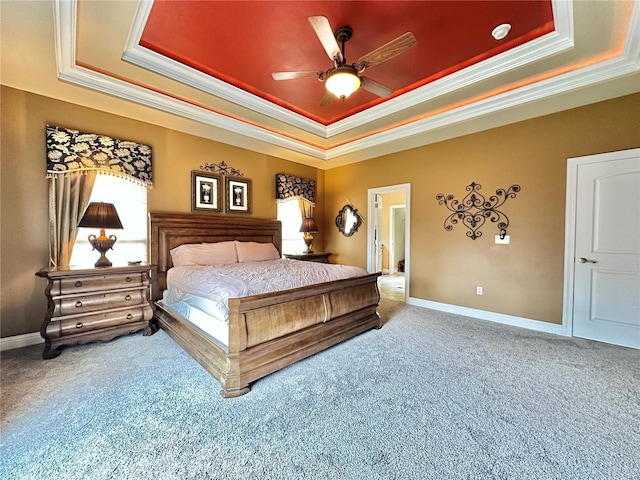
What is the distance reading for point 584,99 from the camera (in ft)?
10.0

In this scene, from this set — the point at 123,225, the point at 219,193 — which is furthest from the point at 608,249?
the point at 123,225

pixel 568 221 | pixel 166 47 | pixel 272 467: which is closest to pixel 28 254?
pixel 166 47

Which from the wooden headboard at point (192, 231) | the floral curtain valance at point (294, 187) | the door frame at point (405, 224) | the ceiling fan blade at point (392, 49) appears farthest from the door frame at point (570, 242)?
the wooden headboard at point (192, 231)

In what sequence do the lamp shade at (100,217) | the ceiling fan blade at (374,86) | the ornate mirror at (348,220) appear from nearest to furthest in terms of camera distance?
the ceiling fan blade at (374,86) < the lamp shade at (100,217) < the ornate mirror at (348,220)

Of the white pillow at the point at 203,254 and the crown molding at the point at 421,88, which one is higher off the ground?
the crown molding at the point at 421,88

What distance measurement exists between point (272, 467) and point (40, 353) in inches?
114

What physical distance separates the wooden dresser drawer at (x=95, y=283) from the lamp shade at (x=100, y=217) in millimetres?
567

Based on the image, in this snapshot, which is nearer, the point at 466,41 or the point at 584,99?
the point at 466,41

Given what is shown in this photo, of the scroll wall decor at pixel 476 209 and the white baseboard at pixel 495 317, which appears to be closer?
the white baseboard at pixel 495 317

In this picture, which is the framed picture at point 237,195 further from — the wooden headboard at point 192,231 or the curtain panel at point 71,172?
the curtain panel at point 71,172

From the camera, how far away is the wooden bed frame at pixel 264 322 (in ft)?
6.84

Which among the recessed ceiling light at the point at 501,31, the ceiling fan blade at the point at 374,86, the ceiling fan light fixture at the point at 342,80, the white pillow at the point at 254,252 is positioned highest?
the recessed ceiling light at the point at 501,31

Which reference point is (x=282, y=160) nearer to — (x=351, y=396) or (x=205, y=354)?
(x=205, y=354)

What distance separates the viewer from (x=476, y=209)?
159 inches
